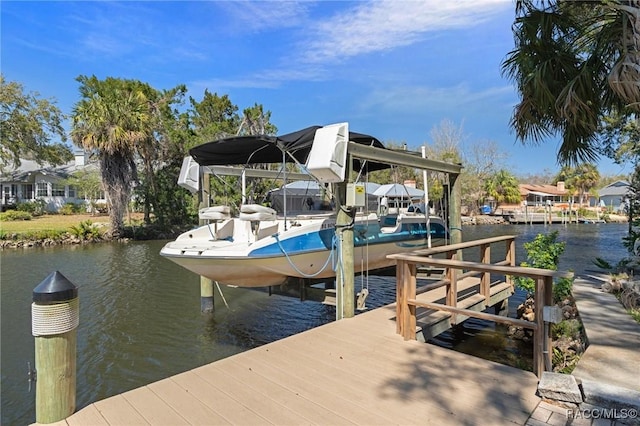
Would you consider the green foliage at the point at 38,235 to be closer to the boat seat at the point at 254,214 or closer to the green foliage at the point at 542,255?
the boat seat at the point at 254,214

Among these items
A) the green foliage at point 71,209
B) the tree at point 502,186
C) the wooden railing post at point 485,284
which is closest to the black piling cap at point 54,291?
the wooden railing post at point 485,284

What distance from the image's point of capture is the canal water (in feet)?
17.9

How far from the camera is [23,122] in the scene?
2434cm

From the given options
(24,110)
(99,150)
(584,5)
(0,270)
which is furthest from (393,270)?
(24,110)

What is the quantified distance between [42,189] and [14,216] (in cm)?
832

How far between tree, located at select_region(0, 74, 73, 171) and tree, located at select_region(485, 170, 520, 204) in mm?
40799

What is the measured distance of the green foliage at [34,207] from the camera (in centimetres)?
2736

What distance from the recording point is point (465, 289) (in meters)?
6.55

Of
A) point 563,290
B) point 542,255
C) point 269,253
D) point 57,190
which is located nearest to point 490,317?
point 269,253

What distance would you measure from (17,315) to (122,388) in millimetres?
4579

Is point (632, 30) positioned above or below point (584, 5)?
below

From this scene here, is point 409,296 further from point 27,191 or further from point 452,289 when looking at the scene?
point 27,191

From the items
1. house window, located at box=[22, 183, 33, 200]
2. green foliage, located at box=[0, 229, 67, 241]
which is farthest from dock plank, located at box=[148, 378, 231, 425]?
house window, located at box=[22, 183, 33, 200]

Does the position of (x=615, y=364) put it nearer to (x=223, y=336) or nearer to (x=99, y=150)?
(x=223, y=336)
